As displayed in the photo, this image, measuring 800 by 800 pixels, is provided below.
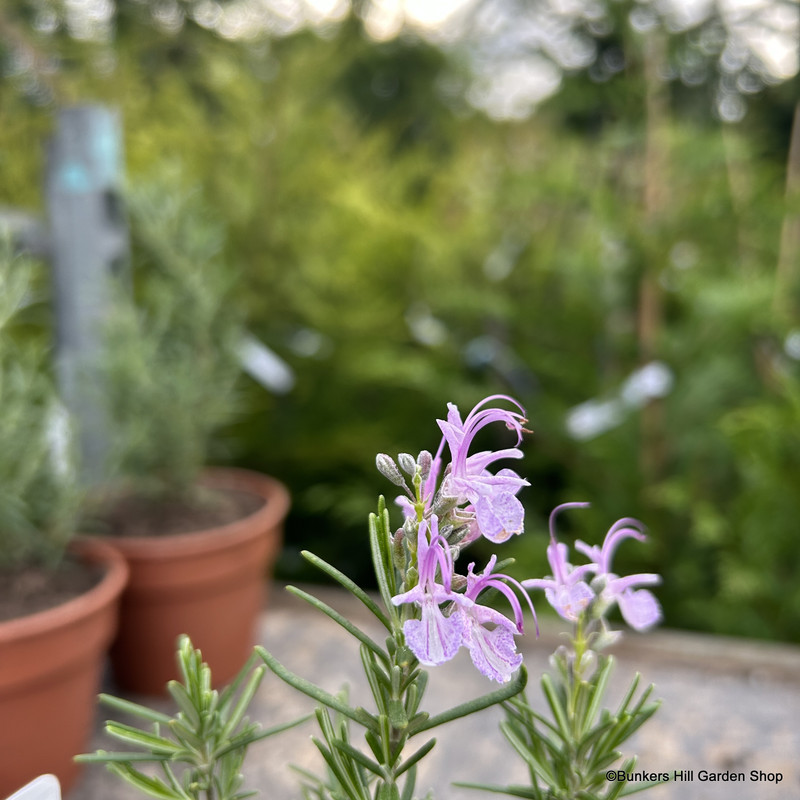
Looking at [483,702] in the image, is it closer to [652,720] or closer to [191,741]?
[191,741]

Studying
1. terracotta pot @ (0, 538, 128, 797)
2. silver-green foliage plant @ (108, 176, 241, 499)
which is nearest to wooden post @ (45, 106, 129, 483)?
silver-green foliage plant @ (108, 176, 241, 499)

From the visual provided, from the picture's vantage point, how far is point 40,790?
1.50ft

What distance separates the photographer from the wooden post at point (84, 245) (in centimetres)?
105

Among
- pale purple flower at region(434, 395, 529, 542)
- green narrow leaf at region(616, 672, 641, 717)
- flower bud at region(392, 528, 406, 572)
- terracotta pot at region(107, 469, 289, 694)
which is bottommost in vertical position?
terracotta pot at region(107, 469, 289, 694)

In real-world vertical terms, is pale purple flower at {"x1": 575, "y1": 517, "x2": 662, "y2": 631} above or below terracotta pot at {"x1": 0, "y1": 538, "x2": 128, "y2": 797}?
above

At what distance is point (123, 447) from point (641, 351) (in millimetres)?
969

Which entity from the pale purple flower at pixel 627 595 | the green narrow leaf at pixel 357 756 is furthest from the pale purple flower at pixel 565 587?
the green narrow leaf at pixel 357 756

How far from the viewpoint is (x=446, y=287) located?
5.40ft

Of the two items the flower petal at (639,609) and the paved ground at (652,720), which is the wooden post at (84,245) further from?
the flower petal at (639,609)

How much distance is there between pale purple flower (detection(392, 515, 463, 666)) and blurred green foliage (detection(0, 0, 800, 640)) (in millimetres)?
928

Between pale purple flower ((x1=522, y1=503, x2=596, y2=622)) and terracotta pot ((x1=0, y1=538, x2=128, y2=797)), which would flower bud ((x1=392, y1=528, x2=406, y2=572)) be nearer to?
pale purple flower ((x1=522, y1=503, x2=596, y2=622))

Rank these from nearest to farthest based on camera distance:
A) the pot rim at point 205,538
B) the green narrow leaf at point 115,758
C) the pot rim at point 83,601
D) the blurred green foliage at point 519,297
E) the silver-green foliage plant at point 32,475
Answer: the green narrow leaf at point 115,758 → the pot rim at point 83,601 → the silver-green foliage plant at point 32,475 → the pot rim at point 205,538 → the blurred green foliage at point 519,297

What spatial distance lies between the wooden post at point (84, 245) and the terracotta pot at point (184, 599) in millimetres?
186

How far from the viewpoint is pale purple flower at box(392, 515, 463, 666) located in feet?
1.17
